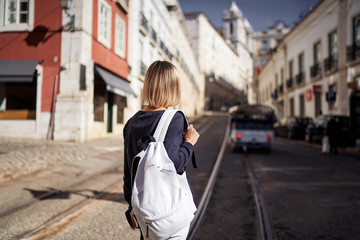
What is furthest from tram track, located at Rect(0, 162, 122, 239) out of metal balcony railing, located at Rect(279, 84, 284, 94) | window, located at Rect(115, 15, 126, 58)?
metal balcony railing, located at Rect(279, 84, 284, 94)

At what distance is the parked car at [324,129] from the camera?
15.0 m

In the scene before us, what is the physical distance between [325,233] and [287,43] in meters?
29.1

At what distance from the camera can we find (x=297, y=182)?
20.3 ft

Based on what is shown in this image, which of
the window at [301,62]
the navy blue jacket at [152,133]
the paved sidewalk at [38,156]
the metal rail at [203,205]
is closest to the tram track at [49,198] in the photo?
the paved sidewalk at [38,156]

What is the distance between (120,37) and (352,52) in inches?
535

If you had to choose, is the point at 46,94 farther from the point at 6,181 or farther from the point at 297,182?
the point at 297,182

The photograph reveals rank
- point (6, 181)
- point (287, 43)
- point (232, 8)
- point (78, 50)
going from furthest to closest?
point (232, 8) < point (287, 43) < point (78, 50) < point (6, 181)

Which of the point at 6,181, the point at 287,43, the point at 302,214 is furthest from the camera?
the point at 287,43

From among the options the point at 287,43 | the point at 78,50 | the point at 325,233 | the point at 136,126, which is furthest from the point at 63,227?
the point at 287,43

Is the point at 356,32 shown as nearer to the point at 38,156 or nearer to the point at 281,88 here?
the point at 281,88

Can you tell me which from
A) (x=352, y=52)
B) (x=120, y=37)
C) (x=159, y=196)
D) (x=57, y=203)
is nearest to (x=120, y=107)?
(x=120, y=37)

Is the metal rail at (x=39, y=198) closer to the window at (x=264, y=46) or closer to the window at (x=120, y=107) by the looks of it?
the window at (x=120, y=107)

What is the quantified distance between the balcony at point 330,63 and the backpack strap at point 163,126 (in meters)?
20.6

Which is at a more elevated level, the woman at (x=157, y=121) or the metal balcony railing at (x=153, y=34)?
the metal balcony railing at (x=153, y=34)
